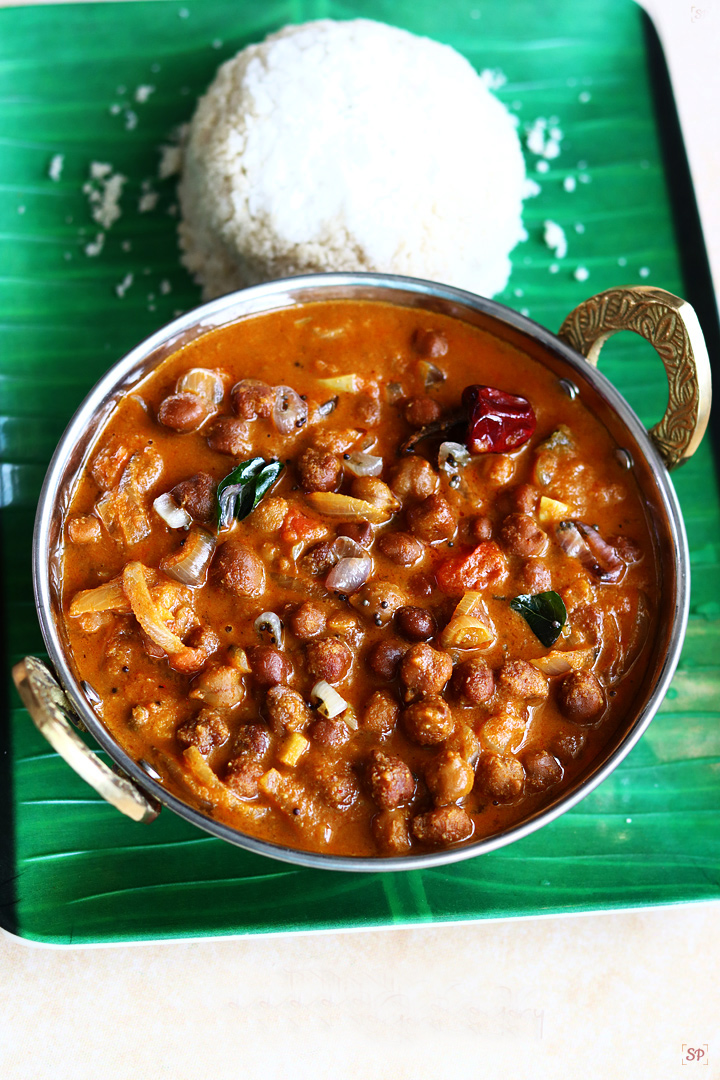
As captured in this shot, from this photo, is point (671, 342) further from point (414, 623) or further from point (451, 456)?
point (414, 623)

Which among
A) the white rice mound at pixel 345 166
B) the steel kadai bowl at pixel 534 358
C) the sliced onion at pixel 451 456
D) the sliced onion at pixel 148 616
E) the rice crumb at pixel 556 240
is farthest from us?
the rice crumb at pixel 556 240

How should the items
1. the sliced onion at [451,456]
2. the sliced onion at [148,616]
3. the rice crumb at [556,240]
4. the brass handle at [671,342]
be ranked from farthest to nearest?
the rice crumb at [556,240] → the sliced onion at [451,456] → the brass handle at [671,342] → the sliced onion at [148,616]

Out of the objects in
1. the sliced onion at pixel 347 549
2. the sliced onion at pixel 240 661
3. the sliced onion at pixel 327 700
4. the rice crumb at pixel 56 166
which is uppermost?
the rice crumb at pixel 56 166

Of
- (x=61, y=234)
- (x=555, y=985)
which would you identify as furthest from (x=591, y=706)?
(x=61, y=234)

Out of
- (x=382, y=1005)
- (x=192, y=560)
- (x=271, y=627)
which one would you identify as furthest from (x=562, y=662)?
(x=382, y=1005)

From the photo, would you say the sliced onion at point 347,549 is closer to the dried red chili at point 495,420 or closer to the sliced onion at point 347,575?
the sliced onion at point 347,575

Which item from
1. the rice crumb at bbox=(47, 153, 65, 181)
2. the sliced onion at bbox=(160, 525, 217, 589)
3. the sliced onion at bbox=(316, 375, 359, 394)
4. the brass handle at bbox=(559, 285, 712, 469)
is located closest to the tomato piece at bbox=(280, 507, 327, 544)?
the sliced onion at bbox=(160, 525, 217, 589)

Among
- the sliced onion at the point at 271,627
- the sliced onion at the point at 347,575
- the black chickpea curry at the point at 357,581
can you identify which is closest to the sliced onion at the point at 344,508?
the black chickpea curry at the point at 357,581
